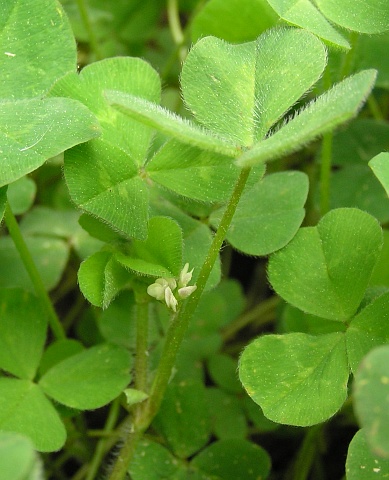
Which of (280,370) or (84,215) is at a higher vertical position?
(84,215)

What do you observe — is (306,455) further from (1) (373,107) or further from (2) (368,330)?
(1) (373,107)

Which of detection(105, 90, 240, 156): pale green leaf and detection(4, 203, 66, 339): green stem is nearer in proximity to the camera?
detection(105, 90, 240, 156): pale green leaf

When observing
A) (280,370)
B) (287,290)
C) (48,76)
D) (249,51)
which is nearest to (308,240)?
(287,290)

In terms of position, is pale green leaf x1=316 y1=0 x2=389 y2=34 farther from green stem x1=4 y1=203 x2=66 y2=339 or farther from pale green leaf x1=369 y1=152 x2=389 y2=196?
green stem x1=4 y1=203 x2=66 y2=339

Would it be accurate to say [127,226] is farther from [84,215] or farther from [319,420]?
[319,420]

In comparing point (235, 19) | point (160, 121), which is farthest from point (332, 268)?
point (235, 19)

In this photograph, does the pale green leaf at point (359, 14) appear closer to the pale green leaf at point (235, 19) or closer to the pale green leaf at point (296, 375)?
the pale green leaf at point (235, 19)

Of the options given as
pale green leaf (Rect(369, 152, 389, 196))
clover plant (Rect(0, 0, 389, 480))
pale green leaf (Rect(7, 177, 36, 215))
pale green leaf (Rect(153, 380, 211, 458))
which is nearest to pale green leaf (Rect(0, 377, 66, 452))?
clover plant (Rect(0, 0, 389, 480))

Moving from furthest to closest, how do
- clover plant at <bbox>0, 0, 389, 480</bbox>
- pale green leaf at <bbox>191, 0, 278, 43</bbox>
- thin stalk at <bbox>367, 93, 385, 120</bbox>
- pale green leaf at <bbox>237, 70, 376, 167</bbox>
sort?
thin stalk at <bbox>367, 93, 385, 120</bbox>
pale green leaf at <bbox>191, 0, 278, 43</bbox>
clover plant at <bbox>0, 0, 389, 480</bbox>
pale green leaf at <bbox>237, 70, 376, 167</bbox>
